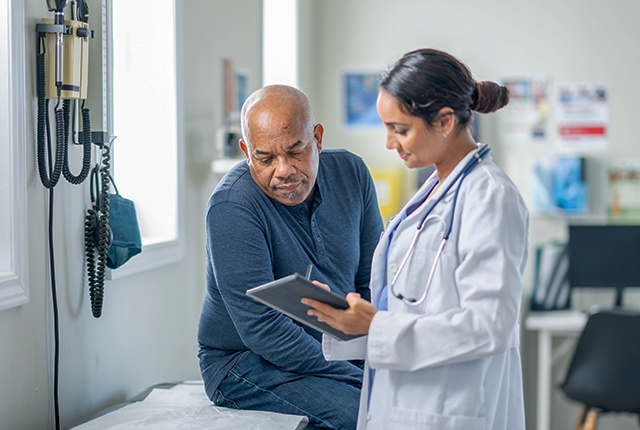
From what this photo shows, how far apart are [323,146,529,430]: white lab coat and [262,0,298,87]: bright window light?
2228 millimetres

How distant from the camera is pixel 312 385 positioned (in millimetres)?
1395

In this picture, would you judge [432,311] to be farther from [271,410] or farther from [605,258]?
[605,258]

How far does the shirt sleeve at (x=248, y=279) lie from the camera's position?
4.37ft

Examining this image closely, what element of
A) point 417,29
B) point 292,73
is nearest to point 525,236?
point 292,73

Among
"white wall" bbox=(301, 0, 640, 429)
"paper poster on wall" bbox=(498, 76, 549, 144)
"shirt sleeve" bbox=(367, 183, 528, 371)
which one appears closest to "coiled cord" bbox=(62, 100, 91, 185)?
"shirt sleeve" bbox=(367, 183, 528, 371)

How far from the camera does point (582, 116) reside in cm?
335

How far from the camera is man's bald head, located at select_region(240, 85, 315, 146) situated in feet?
4.37

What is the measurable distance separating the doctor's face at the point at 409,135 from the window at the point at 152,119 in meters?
1.04

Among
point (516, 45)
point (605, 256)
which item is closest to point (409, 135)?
point (605, 256)

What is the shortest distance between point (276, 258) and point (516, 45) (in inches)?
98.5

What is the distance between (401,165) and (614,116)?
117cm

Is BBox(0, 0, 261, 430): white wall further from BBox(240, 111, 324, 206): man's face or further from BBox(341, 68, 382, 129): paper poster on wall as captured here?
BBox(341, 68, 382, 129): paper poster on wall

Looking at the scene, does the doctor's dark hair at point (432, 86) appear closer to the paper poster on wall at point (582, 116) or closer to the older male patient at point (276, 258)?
the older male patient at point (276, 258)

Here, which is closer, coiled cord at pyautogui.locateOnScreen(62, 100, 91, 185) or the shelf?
coiled cord at pyautogui.locateOnScreen(62, 100, 91, 185)
